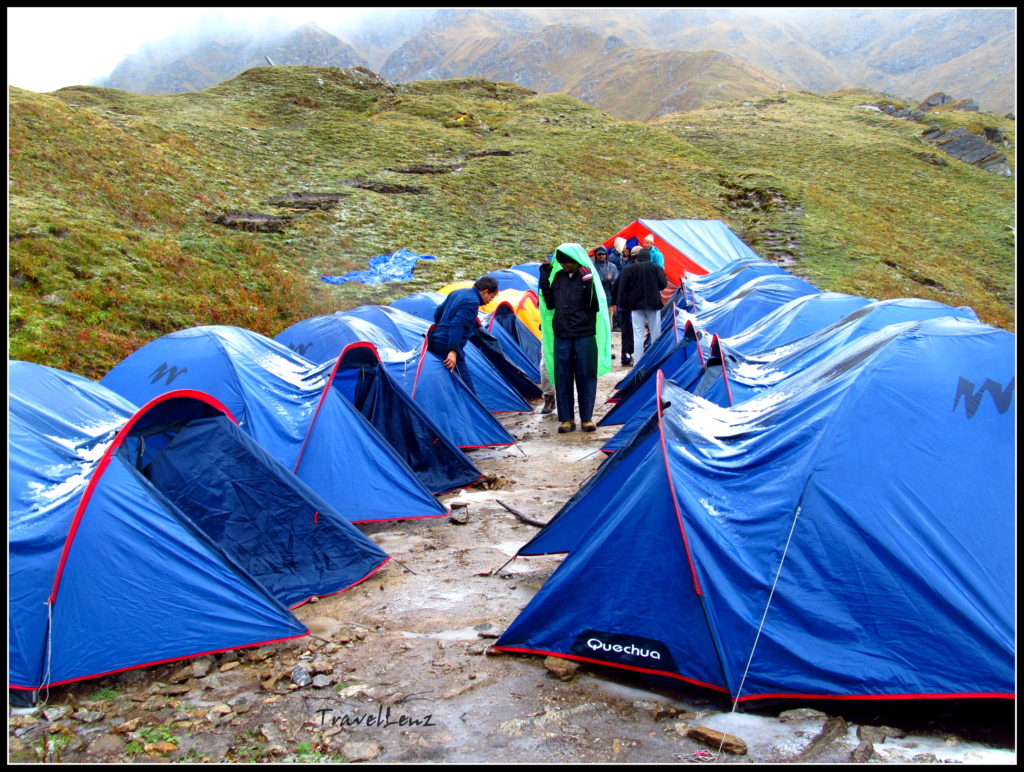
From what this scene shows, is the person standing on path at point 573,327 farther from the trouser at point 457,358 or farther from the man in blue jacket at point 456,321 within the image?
the trouser at point 457,358

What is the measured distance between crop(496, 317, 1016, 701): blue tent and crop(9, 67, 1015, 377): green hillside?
34.3 ft

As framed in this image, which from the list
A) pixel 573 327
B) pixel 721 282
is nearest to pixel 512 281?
pixel 721 282

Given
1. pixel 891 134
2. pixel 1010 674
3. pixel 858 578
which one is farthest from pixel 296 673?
pixel 891 134

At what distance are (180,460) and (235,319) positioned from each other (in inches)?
427

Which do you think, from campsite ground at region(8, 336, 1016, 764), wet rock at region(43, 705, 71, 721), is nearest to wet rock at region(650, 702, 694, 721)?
campsite ground at region(8, 336, 1016, 764)

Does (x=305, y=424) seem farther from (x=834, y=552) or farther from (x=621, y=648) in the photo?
(x=834, y=552)

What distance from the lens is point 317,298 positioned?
17188 millimetres

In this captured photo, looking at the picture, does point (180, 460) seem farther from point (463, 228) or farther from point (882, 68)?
point (882, 68)

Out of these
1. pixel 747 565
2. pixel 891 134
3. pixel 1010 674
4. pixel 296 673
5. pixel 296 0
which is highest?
pixel 891 134

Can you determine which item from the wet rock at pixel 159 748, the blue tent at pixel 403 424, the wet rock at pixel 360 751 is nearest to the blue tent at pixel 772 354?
the blue tent at pixel 403 424

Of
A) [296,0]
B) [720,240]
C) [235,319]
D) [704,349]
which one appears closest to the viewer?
[296,0]

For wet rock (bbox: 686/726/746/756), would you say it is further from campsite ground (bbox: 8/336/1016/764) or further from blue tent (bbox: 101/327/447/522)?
blue tent (bbox: 101/327/447/522)

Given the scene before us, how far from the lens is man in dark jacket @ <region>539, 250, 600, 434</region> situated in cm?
861

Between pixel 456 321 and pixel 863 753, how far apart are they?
616cm
